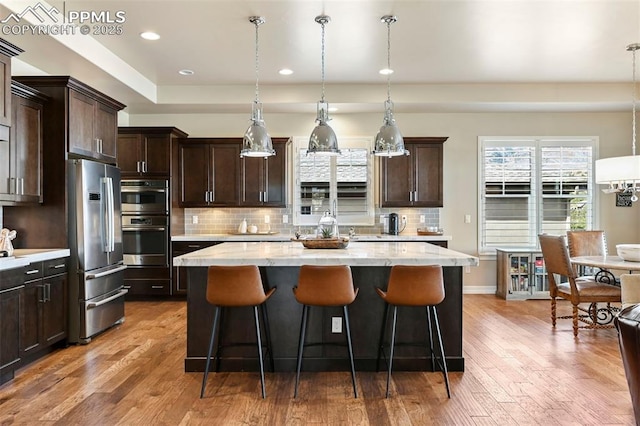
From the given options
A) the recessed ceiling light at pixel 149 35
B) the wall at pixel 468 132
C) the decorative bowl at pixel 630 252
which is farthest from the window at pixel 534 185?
the recessed ceiling light at pixel 149 35

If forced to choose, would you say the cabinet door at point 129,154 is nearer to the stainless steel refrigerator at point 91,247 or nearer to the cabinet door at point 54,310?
the stainless steel refrigerator at point 91,247

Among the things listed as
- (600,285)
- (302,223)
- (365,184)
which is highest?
(365,184)

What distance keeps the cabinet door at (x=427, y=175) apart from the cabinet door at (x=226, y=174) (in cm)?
260

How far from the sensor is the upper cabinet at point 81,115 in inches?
166

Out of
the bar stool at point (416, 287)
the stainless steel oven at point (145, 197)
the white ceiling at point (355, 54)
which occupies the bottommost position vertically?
the bar stool at point (416, 287)

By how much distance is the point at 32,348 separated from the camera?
3.70 metres

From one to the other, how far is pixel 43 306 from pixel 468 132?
597 centimetres

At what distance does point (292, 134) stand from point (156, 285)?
296 cm

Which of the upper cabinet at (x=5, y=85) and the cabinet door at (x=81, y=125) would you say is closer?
the upper cabinet at (x=5, y=85)

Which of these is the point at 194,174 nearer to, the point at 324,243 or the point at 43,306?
the point at 43,306

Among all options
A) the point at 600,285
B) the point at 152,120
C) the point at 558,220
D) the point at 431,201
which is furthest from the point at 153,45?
the point at 558,220

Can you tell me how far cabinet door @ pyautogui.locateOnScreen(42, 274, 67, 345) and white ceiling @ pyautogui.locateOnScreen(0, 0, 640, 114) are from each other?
2.13 metres

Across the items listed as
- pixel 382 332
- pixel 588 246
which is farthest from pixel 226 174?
pixel 588 246

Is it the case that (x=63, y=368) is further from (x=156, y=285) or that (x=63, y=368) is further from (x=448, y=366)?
(x=448, y=366)
